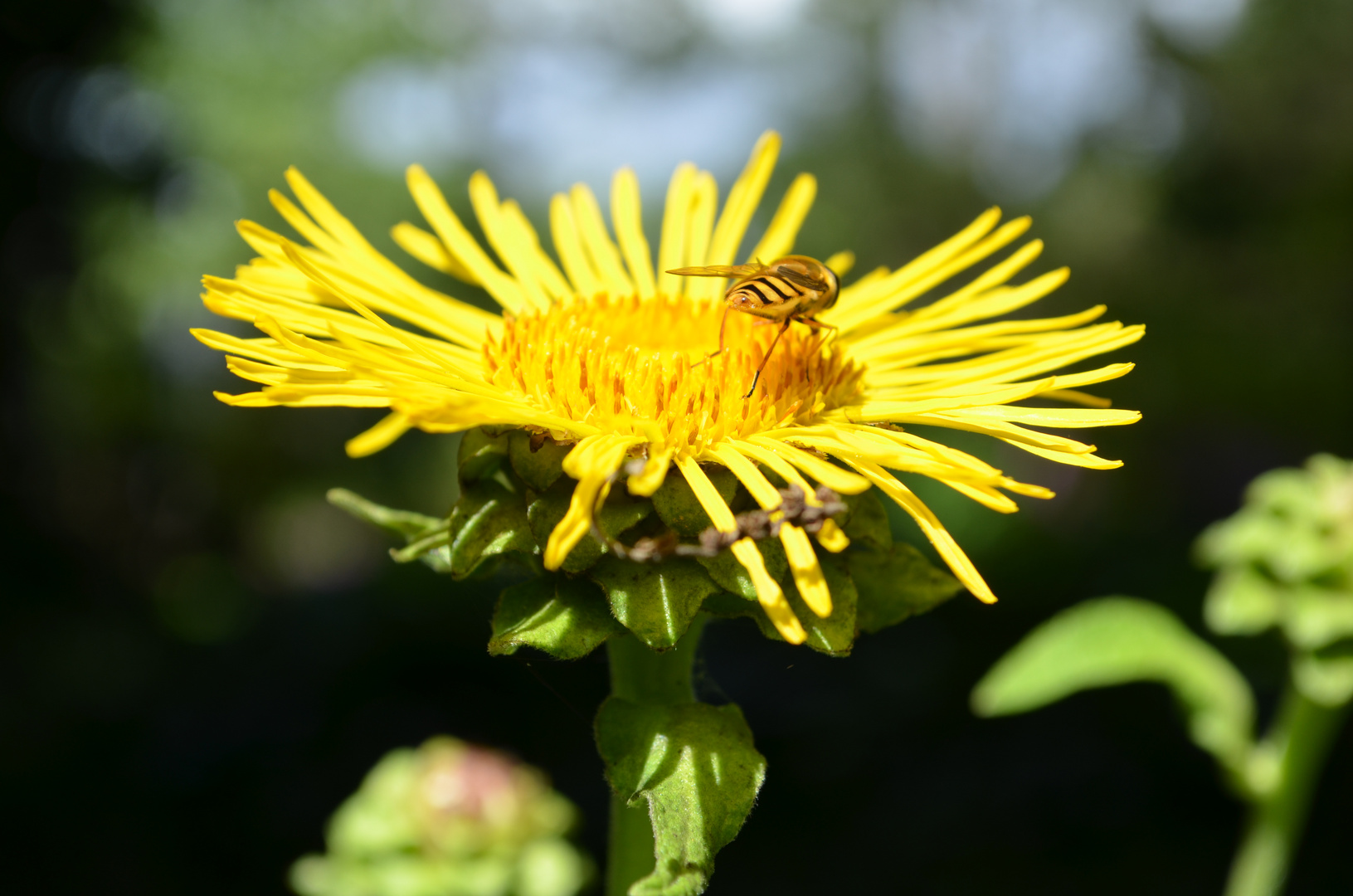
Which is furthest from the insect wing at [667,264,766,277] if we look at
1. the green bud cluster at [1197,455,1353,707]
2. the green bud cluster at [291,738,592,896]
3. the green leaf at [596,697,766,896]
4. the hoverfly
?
the green bud cluster at [291,738,592,896]

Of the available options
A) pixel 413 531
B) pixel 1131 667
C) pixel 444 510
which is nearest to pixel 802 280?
pixel 413 531

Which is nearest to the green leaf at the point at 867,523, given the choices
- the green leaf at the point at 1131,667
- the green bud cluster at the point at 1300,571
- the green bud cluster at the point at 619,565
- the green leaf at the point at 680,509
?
the green bud cluster at the point at 619,565

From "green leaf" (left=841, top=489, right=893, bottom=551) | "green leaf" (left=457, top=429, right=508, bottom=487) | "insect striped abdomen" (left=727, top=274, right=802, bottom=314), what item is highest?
"insect striped abdomen" (left=727, top=274, right=802, bottom=314)

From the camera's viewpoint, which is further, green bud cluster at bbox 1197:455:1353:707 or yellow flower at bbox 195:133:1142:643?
green bud cluster at bbox 1197:455:1353:707

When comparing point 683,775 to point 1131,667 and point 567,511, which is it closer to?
point 567,511

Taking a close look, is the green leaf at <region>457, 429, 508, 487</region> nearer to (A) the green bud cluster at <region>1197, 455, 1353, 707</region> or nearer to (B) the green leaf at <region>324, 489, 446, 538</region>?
(B) the green leaf at <region>324, 489, 446, 538</region>

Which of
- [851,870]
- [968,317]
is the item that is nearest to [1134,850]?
[851,870]

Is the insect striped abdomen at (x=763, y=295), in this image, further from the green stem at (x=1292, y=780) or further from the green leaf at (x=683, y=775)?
the green stem at (x=1292, y=780)
